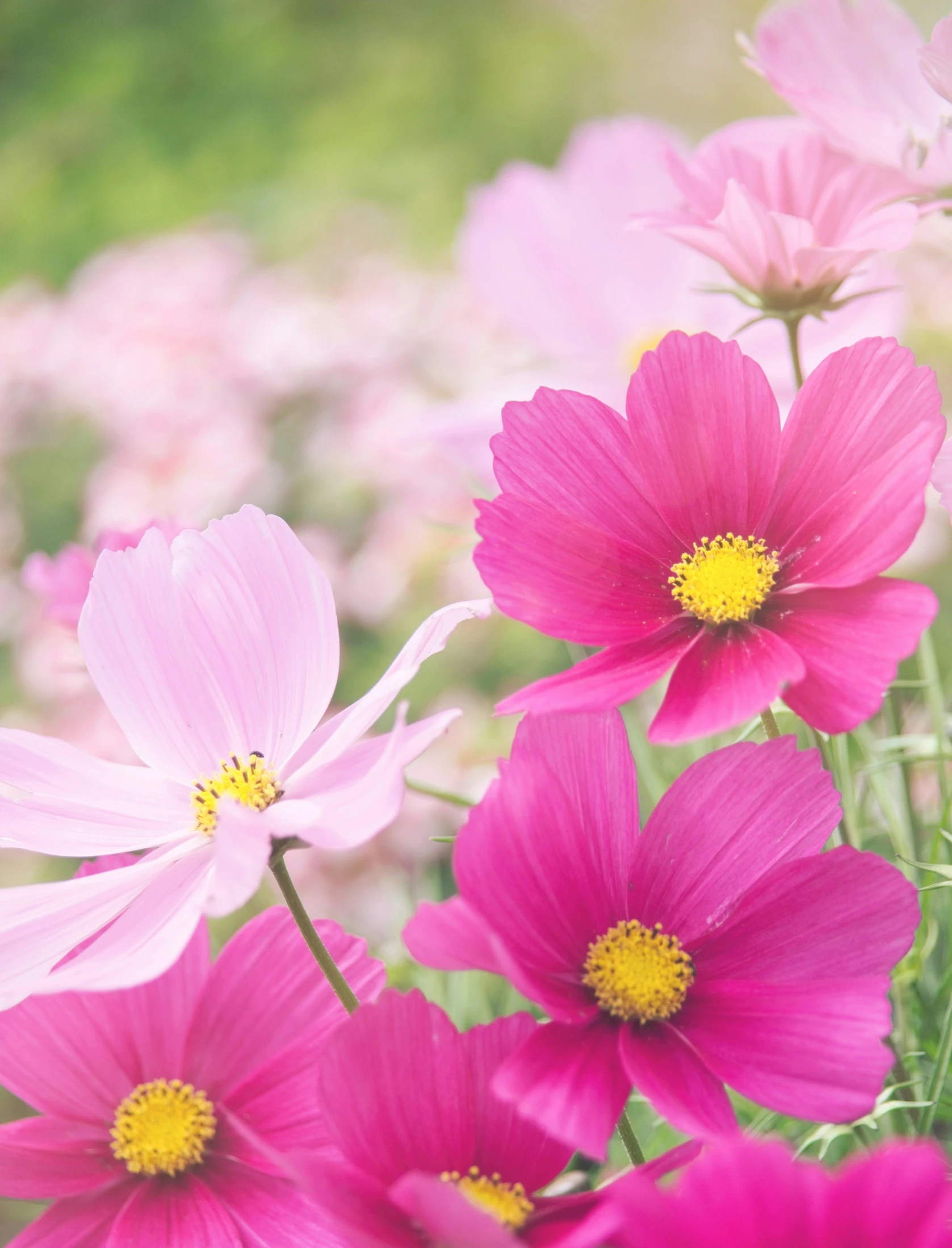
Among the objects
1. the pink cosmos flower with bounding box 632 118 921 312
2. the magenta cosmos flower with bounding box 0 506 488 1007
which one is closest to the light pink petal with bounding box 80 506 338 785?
the magenta cosmos flower with bounding box 0 506 488 1007

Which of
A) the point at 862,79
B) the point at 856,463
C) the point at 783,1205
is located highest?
the point at 862,79

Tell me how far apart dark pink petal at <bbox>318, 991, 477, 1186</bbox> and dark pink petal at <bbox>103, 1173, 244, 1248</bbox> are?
0.04 metres

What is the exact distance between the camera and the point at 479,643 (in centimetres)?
82

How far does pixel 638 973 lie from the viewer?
0.59ft

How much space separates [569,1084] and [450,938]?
2 centimetres

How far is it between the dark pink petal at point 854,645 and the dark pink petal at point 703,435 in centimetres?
3

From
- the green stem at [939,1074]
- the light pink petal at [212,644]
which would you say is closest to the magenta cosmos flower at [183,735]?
the light pink petal at [212,644]

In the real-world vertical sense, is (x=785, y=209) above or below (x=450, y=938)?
above

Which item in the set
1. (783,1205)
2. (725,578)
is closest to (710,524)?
(725,578)

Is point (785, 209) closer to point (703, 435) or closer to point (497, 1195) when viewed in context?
point (703, 435)

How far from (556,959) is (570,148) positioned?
1.17 ft

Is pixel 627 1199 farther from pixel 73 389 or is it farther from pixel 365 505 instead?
pixel 73 389

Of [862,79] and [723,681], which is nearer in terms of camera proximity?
[723,681]

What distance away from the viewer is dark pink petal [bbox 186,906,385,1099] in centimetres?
20
